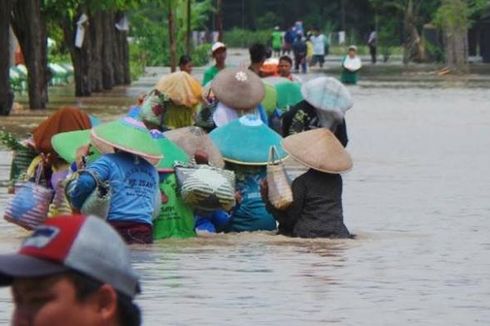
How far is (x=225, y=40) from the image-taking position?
364 ft

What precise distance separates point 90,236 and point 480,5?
7291 cm

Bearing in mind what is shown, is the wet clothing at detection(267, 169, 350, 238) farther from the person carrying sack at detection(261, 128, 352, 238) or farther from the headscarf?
the headscarf

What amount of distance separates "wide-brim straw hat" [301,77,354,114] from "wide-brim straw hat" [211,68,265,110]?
3.79 feet

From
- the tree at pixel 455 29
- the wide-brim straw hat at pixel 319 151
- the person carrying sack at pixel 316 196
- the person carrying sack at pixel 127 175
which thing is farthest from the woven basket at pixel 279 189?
the tree at pixel 455 29

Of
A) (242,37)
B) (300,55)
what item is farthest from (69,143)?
(242,37)

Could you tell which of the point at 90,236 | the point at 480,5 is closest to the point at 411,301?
the point at 90,236

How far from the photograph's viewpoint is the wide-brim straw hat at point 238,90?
17250 mm

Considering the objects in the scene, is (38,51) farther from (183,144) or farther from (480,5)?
(480,5)

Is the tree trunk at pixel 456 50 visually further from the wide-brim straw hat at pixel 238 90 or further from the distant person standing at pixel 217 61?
the wide-brim straw hat at pixel 238 90

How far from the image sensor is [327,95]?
52.8ft

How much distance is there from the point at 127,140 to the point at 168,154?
112 centimetres

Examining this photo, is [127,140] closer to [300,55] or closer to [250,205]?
[250,205]

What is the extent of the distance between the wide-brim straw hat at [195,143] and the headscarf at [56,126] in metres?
0.65

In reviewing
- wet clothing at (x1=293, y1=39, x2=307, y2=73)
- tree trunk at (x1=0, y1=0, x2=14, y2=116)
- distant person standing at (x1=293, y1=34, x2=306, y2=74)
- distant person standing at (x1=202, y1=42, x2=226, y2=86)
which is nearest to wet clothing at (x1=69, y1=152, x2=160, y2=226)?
distant person standing at (x1=202, y1=42, x2=226, y2=86)
